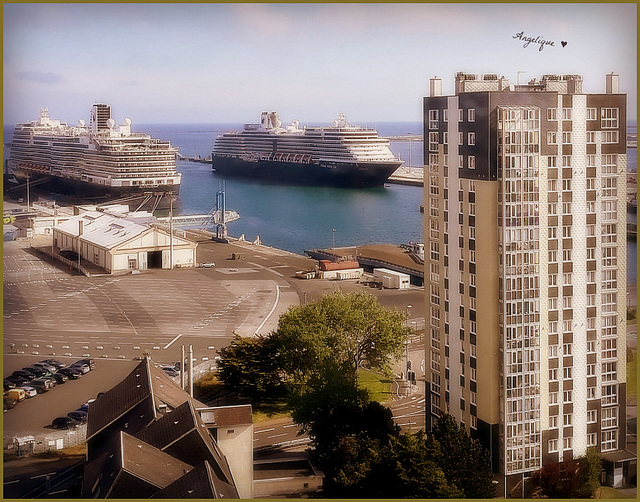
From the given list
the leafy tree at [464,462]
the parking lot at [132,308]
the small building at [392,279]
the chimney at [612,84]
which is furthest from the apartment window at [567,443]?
the small building at [392,279]

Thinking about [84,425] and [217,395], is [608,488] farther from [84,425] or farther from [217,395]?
[84,425]

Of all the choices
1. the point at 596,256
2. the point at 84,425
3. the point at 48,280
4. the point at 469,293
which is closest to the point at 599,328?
the point at 596,256

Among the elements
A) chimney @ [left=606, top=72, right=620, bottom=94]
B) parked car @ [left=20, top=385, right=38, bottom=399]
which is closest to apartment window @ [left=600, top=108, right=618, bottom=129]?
chimney @ [left=606, top=72, right=620, bottom=94]

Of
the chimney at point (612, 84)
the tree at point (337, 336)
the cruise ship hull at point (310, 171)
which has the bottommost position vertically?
the tree at point (337, 336)

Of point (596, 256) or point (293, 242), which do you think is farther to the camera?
point (293, 242)

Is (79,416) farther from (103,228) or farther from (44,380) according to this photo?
(103,228)

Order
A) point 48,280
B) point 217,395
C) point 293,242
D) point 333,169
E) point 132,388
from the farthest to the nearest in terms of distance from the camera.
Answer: point 333,169 < point 293,242 < point 48,280 < point 217,395 < point 132,388

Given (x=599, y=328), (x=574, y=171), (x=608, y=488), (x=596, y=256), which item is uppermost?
(x=574, y=171)

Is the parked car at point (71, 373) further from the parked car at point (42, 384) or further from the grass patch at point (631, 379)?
the grass patch at point (631, 379)
